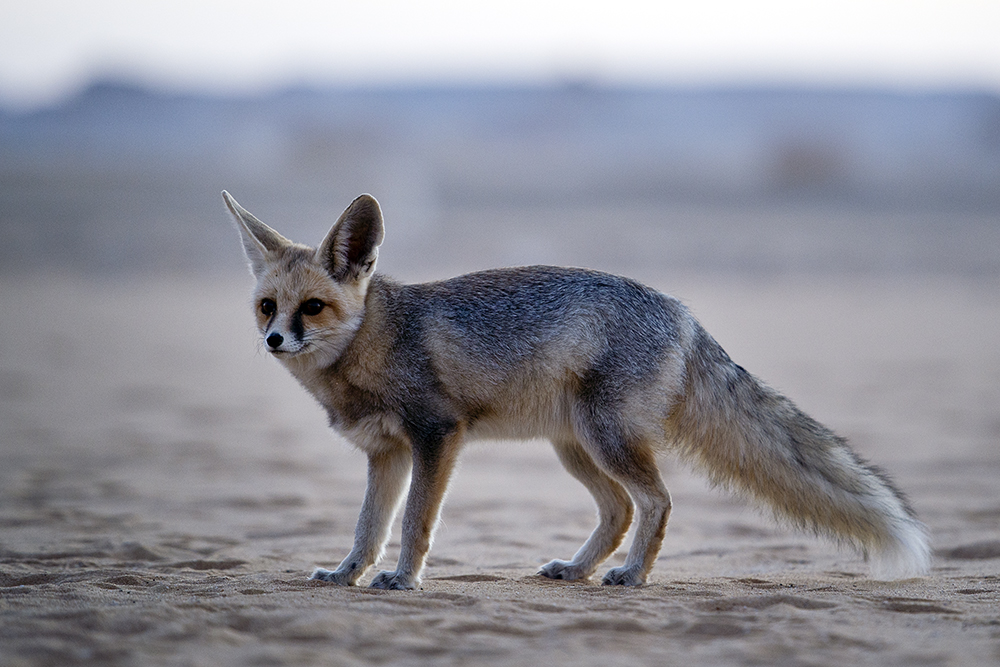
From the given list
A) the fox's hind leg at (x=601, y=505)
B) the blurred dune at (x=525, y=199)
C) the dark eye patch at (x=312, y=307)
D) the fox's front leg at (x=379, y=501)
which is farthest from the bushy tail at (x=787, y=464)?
the blurred dune at (x=525, y=199)

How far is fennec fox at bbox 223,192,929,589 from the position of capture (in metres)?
5.05

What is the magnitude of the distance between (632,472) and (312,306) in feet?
6.09

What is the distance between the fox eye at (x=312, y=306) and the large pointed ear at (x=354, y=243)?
0.19m

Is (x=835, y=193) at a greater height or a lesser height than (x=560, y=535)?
greater

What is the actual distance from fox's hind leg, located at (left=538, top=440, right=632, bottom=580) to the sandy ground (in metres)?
0.30

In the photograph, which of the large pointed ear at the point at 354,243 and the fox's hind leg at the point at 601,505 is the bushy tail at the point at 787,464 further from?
the large pointed ear at the point at 354,243

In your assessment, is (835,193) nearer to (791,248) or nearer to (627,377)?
(791,248)

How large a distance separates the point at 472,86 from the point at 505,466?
312ft

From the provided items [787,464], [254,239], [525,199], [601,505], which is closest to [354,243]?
[254,239]

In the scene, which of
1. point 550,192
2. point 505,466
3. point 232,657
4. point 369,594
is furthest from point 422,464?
point 550,192

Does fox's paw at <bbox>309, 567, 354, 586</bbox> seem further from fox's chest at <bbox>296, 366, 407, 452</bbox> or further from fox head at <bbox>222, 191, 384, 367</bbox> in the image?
fox head at <bbox>222, 191, 384, 367</bbox>

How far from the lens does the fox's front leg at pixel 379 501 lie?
5.26m

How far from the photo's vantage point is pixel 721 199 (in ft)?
123

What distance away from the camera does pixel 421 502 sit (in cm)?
502
